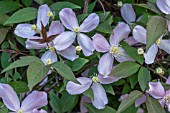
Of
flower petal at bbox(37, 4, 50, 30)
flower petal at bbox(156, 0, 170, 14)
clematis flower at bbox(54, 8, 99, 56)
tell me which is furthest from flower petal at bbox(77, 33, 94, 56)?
flower petal at bbox(156, 0, 170, 14)

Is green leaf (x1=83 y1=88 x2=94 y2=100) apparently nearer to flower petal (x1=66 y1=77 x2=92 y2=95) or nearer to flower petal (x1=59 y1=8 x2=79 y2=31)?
flower petal (x1=66 y1=77 x2=92 y2=95)

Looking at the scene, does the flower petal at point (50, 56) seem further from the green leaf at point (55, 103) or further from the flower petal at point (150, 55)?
the flower petal at point (150, 55)

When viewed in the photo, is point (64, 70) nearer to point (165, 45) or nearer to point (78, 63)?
point (78, 63)

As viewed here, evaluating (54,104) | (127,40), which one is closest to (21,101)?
(54,104)

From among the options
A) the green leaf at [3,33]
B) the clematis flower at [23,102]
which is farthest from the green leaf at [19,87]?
the green leaf at [3,33]

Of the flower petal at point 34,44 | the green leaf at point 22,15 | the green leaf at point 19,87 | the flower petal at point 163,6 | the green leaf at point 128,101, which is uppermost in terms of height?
the flower petal at point 163,6

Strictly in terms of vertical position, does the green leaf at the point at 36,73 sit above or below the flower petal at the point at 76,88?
above
